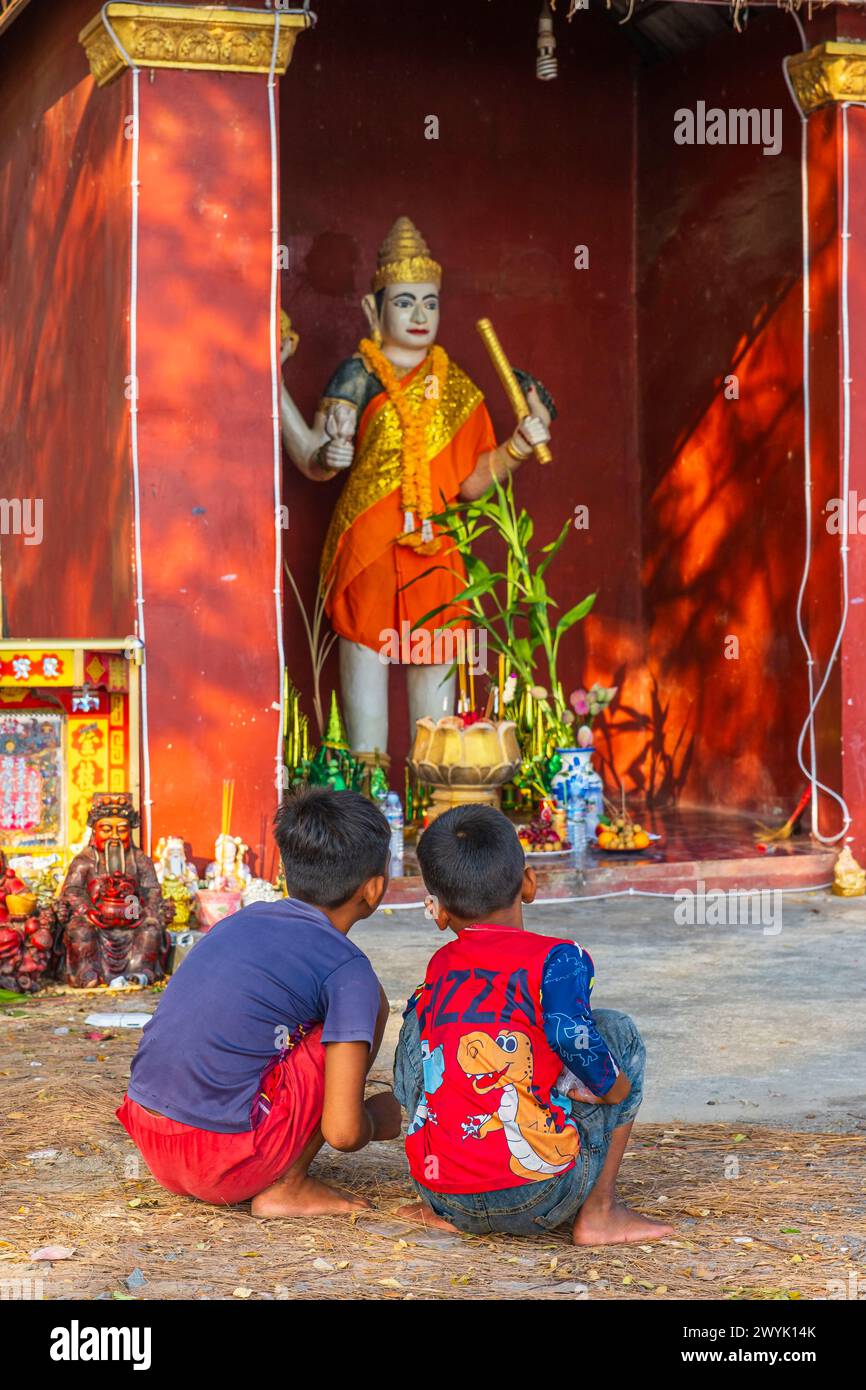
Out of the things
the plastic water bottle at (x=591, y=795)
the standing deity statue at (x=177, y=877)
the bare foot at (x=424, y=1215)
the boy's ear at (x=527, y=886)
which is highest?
the boy's ear at (x=527, y=886)

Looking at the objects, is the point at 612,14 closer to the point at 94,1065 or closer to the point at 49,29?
the point at 49,29

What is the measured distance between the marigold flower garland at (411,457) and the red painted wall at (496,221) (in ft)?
2.19

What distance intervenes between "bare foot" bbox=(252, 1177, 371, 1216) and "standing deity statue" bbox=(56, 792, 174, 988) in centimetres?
235

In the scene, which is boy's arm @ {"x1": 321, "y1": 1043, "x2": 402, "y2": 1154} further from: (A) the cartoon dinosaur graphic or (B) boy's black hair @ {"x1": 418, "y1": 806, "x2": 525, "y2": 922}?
(B) boy's black hair @ {"x1": 418, "y1": 806, "x2": 525, "y2": 922}

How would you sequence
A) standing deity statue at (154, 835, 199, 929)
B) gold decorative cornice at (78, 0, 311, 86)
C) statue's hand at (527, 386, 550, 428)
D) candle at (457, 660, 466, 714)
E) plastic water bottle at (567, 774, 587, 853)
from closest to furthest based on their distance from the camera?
standing deity statue at (154, 835, 199, 929) < gold decorative cornice at (78, 0, 311, 86) < plastic water bottle at (567, 774, 587, 853) < statue's hand at (527, 386, 550, 428) < candle at (457, 660, 466, 714)

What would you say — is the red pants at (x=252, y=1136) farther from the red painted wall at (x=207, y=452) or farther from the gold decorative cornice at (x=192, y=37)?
the gold decorative cornice at (x=192, y=37)

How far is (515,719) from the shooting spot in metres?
8.30

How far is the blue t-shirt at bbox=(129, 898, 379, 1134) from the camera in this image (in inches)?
131

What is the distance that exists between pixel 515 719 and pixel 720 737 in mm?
1162

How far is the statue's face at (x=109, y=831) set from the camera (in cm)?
595

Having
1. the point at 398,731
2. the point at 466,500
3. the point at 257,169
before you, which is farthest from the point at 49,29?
the point at 398,731

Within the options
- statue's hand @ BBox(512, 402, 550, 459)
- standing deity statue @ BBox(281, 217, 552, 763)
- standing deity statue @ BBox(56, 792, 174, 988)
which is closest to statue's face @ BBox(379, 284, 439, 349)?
standing deity statue @ BBox(281, 217, 552, 763)

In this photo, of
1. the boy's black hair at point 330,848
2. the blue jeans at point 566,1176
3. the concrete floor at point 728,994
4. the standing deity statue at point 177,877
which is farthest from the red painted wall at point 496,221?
the blue jeans at point 566,1176

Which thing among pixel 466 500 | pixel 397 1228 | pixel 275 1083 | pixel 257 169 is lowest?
pixel 397 1228
